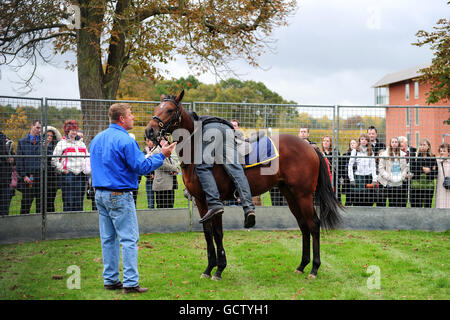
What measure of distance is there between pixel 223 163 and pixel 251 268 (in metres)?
1.81

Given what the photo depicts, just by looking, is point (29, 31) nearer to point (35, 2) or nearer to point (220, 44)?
point (35, 2)

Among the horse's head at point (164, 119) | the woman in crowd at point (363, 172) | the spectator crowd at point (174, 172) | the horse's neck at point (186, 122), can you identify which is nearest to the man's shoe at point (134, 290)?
the horse's head at point (164, 119)

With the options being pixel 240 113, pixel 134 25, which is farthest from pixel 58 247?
pixel 134 25

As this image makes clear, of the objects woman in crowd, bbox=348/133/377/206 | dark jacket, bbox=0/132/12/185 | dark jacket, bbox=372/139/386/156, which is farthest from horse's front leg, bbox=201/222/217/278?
dark jacket, bbox=372/139/386/156

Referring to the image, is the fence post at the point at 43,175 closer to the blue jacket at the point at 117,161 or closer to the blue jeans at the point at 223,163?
the blue jacket at the point at 117,161

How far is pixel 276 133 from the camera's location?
32.2ft

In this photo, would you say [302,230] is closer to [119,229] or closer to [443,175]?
[119,229]

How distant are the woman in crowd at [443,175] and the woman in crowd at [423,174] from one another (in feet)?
0.42

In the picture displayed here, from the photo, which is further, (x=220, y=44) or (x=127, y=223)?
(x=220, y=44)

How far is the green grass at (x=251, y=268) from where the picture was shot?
205 inches

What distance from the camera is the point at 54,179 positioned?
8.80m

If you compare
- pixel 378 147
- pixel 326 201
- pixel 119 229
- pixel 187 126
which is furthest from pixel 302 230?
pixel 378 147

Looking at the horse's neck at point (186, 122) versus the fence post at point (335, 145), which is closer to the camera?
the horse's neck at point (186, 122)
